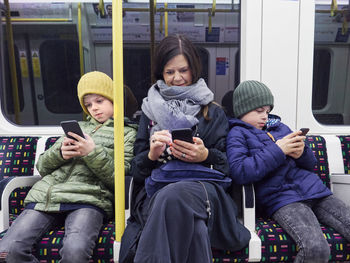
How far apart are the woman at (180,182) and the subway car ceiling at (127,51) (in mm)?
735

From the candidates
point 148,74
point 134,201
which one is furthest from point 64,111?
point 134,201

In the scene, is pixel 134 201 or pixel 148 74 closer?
pixel 134 201

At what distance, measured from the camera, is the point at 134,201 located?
73.4 inches

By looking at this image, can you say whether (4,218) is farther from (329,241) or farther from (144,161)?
(329,241)

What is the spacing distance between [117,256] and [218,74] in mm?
1817

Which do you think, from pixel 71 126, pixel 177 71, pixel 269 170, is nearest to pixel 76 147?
pixel 71 126

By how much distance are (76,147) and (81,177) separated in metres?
0.23

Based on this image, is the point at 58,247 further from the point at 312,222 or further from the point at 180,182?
the point at 312,222

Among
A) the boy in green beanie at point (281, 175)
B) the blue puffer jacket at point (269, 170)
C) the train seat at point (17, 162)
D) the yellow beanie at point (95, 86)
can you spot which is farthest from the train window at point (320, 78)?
the train seat at point (17, 162)

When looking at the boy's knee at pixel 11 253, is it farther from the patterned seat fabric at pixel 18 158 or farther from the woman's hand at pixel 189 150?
the woman's hand at pixel 189 150

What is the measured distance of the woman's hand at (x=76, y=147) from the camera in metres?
1.79

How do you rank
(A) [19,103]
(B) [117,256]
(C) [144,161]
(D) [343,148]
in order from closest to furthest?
(B) [117,256], (C) [144,161], (D) [343,148], (A) [19,103]

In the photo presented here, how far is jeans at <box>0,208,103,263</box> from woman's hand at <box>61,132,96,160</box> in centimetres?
32

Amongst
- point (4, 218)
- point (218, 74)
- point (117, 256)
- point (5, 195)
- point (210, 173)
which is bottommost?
point (117, 256)
